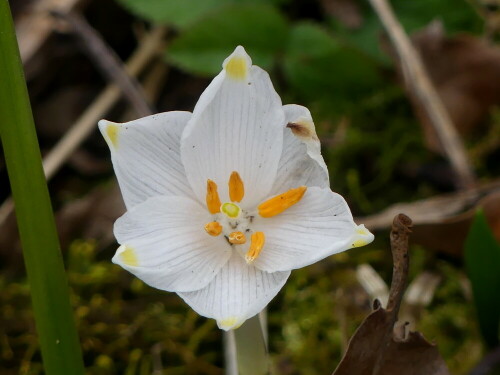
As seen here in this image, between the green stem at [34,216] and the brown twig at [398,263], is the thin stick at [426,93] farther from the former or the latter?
the green stem at [34,216]

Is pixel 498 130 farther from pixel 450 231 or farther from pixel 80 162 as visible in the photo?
pixel 80 162

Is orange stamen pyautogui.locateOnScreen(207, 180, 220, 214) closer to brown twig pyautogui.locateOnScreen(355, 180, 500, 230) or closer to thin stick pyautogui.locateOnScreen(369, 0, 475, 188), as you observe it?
brown twig pyautogui.locateOnScreen(355, 180, 500, 230)

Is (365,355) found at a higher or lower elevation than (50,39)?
lower

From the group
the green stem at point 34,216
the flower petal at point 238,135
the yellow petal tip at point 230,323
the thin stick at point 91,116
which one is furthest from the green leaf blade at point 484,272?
the thin stick at point 91,116

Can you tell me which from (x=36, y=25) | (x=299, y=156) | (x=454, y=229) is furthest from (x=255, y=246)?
(x=36, y=25)

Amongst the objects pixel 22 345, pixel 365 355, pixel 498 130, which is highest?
pixel 498 130

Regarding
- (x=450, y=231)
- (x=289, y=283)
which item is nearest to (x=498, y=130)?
(x=450, y=231)
